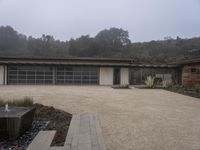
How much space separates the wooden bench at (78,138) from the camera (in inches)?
207

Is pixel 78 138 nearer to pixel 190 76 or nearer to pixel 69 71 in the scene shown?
pixel 190 76

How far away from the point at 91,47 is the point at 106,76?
20551 mm

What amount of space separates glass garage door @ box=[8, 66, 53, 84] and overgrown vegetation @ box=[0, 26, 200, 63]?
1759 cm

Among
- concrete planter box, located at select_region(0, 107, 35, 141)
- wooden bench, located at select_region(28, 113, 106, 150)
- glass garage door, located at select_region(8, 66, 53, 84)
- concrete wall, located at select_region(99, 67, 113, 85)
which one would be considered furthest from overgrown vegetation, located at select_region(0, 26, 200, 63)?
concrete planter box, located at select_region(0, 107, 35, 141)

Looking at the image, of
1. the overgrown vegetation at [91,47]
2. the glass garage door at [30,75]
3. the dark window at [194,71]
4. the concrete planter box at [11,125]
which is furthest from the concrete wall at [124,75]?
the concrete planter box at [11,125]

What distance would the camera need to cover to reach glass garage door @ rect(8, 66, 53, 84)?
27.0m

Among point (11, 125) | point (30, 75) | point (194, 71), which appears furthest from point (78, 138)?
point (30, 75)

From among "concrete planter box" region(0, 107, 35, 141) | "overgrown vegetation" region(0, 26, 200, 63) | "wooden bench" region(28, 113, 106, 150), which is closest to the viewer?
"wooden bench" region(28, 113, 106, 150)

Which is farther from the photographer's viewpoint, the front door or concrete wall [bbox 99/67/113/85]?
the front door

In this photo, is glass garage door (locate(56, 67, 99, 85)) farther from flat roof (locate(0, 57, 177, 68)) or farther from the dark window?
the dark window

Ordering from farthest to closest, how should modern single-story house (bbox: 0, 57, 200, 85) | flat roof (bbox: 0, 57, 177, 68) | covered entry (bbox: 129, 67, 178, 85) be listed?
1. covered entry (bbox: 129, 67, 178, 85)
2. modern single-story house (bbox: 0, 57, 200, 85)
3. flat roof (bbox: 0, 57, 177, 68)

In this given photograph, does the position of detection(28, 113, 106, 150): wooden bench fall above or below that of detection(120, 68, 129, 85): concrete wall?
below

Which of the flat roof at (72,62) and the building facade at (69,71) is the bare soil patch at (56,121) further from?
the building facade at (69,71)

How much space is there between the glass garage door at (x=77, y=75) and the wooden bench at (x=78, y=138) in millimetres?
20178
